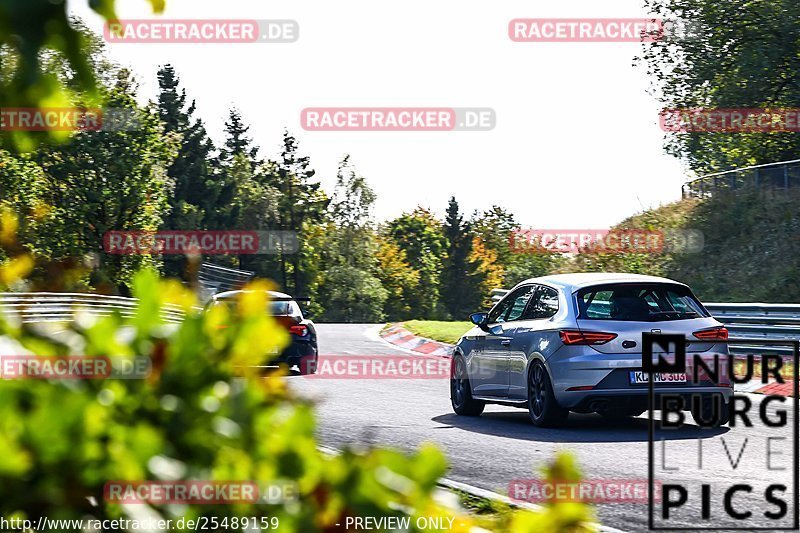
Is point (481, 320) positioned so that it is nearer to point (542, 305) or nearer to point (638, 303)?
point (542, 305)

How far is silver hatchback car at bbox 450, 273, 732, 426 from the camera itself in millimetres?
11641

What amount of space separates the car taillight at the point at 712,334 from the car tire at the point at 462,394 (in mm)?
3162

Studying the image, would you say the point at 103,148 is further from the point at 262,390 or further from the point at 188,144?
the point at 262,390

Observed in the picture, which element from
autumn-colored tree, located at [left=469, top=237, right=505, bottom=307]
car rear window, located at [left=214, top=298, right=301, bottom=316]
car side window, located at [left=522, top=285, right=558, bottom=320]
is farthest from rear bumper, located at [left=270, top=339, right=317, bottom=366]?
autumn-colored tree, located at [left=469, top=237, right=505, bottom=307]

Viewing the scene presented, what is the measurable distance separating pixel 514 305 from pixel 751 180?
22.6 metres

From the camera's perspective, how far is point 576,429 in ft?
39.7

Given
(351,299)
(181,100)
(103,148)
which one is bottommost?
(351,299)

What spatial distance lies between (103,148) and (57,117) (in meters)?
67.4

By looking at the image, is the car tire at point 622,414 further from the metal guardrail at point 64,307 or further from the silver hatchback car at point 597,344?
the metal guardrail at point 64,307

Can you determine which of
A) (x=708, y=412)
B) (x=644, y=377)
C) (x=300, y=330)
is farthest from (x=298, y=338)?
(x=644, y=377)

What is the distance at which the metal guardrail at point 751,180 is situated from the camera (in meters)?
32.1

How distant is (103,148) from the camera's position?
6769cm

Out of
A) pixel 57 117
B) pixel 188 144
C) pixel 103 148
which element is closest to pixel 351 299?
pixel 188 144

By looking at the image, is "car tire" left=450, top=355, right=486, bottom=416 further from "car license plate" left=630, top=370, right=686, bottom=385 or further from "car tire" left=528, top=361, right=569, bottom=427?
"car license plate" left=630, top=370, right=686, bottom=385
